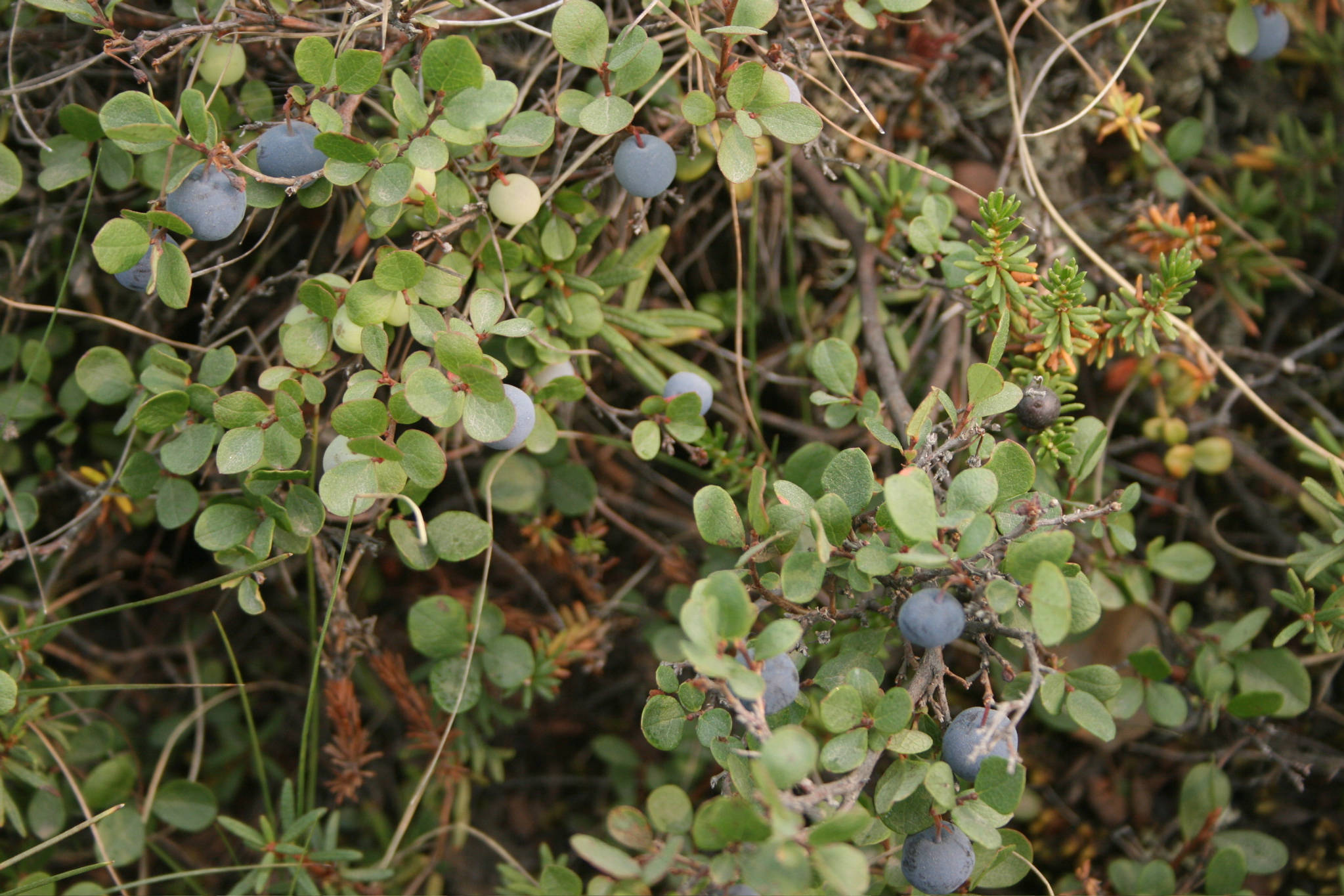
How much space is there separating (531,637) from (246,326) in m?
0.75

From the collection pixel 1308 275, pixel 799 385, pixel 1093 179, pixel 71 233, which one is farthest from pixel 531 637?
pixel 1308 275

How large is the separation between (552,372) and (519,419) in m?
0.21

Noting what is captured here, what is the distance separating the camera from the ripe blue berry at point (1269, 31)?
1720 mm

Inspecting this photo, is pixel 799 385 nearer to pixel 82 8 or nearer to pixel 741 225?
pixel 741 225

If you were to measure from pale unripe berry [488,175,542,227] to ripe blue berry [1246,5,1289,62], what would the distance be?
1.44 metres

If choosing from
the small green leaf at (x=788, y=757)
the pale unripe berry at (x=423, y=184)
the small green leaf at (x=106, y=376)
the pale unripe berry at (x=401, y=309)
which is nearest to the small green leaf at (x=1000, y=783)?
the small green leaf at (x=788, y=757)

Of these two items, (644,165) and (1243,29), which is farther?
(1243,29)

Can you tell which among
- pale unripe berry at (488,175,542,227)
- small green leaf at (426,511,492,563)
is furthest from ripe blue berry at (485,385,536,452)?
pale unripe berry at (488,175,542,227)

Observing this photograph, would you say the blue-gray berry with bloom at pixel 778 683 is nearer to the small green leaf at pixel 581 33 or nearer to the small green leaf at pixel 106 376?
the small green leaf at pixel 581 33

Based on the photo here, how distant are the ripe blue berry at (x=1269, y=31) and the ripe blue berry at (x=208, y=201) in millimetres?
1818

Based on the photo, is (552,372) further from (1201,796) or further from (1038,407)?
(1201,796)

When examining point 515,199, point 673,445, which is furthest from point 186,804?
point 515,199

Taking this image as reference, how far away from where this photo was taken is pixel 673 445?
4.63 feet

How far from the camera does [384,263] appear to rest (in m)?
1.14
